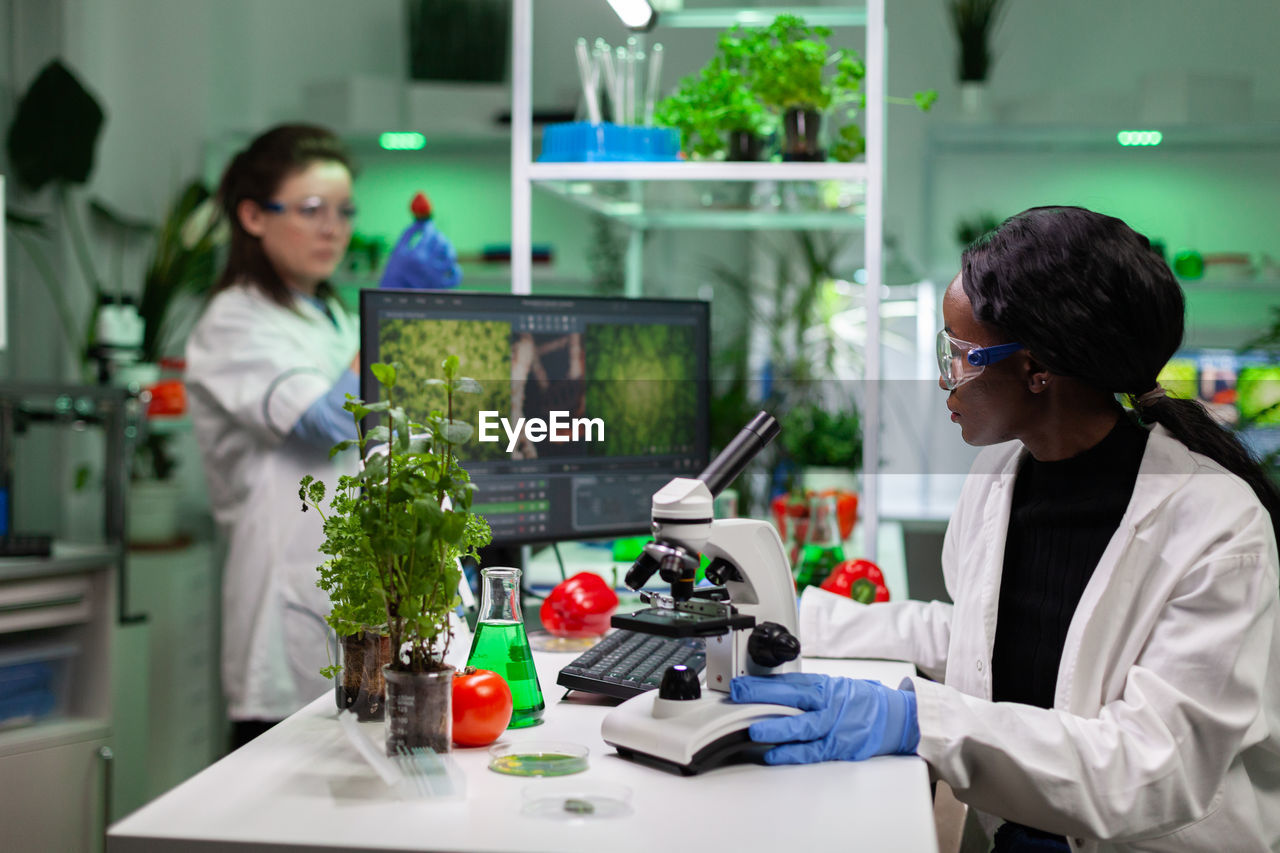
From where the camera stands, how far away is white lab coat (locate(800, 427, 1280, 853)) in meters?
1.14

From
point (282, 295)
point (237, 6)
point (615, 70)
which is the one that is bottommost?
point (282, 295)

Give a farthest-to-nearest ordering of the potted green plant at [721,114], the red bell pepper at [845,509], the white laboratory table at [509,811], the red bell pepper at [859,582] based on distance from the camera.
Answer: the red bell pepper at [845,509], the potted green plant at [721,114], the red bell pepper at [859,582], the white laboratory table at [509,811]

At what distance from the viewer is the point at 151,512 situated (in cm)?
349

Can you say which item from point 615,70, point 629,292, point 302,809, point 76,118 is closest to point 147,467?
point 76,118

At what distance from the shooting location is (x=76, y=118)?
11.9ft

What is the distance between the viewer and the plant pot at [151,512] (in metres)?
3.48

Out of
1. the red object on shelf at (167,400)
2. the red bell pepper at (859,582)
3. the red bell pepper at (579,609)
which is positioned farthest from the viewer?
the red object on shelf at (167,400)

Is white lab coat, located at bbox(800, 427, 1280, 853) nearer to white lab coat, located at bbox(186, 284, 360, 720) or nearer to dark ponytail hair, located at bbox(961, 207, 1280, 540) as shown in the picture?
dark ponytail hair, located at bbox(961, 207, 1280, 540)

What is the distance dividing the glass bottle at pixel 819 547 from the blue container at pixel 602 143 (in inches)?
29.4

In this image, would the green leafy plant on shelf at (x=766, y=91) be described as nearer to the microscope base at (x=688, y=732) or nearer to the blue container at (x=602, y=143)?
the blue container at (x=602, y=143)

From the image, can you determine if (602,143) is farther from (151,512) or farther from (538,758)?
(151,512)

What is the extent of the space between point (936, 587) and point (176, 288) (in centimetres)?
266

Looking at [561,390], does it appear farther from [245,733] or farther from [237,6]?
[237,6]

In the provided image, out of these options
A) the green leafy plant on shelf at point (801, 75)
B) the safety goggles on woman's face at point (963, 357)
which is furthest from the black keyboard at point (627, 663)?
the green leafy plant on shelf at point (801, 75)
